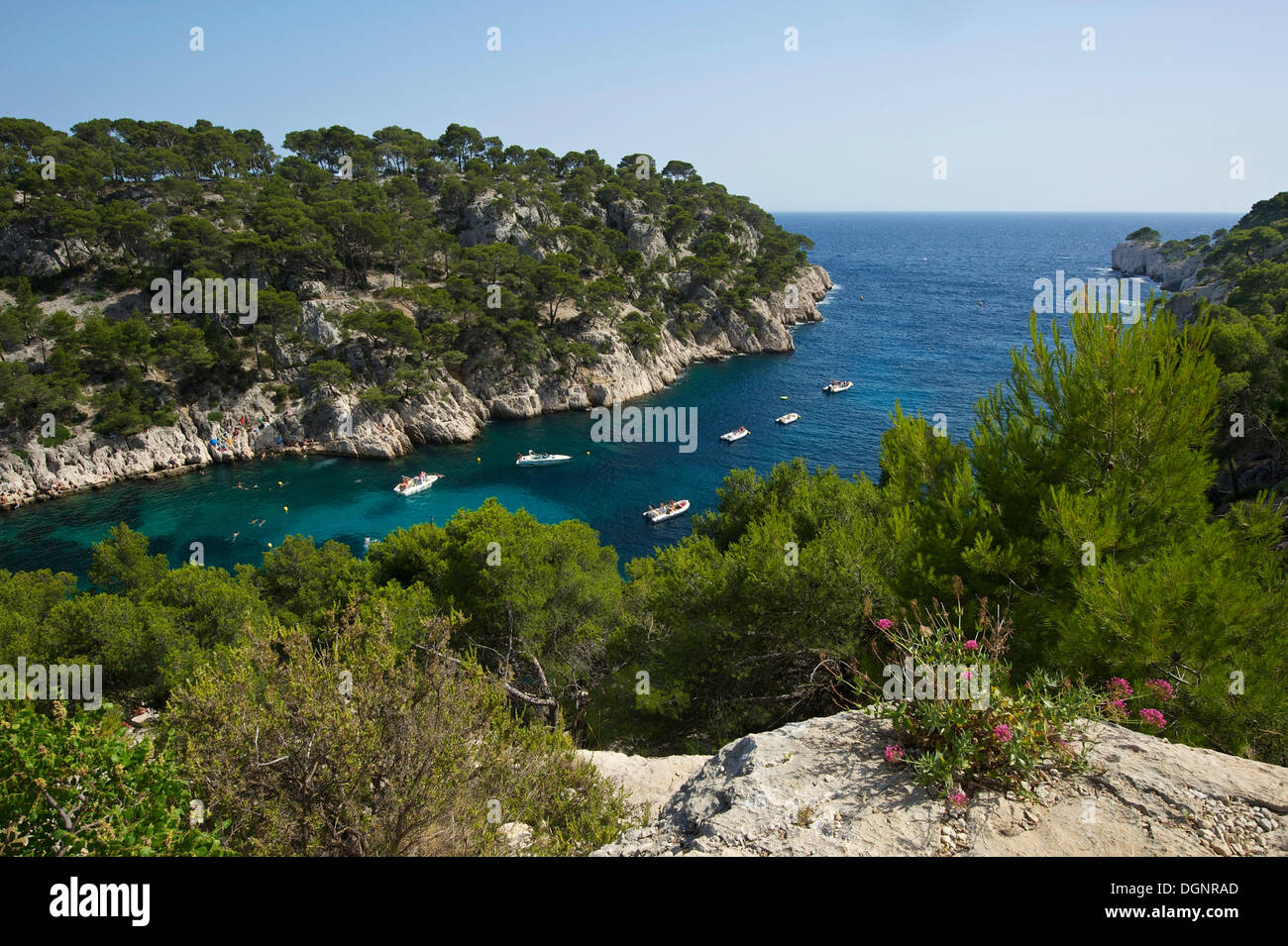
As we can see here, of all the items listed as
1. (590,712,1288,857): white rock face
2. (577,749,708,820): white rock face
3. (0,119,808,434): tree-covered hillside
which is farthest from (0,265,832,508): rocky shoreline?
(590,712,1288,857): white rock face

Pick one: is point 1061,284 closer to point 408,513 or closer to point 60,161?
point 408,513

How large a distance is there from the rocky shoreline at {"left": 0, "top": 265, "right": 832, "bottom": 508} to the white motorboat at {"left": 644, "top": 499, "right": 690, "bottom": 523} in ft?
65.6

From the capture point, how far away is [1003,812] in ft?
18.5

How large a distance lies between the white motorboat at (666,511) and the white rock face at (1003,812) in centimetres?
3067

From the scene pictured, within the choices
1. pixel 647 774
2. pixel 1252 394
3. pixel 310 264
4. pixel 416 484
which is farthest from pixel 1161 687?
pixel 310 264

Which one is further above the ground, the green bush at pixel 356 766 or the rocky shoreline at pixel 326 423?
the rocky shoreline at pixel 326 423

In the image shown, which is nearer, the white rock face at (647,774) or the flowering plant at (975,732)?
the flowering plant at (975,732)

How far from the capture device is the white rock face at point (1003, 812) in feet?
17.4

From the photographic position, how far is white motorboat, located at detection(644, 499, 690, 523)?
1486 inches

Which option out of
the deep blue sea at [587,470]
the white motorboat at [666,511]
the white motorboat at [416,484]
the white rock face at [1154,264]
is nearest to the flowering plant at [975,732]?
the deep blue sea at [587,470]

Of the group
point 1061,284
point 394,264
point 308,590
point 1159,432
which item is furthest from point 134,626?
point 1061,284


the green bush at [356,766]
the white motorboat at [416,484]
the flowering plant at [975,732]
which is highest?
the flowering plant at [975,732]

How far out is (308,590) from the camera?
21.9 metres

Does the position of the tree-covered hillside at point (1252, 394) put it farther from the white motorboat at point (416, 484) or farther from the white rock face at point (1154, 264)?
the white rock face at point (1154, 264)
